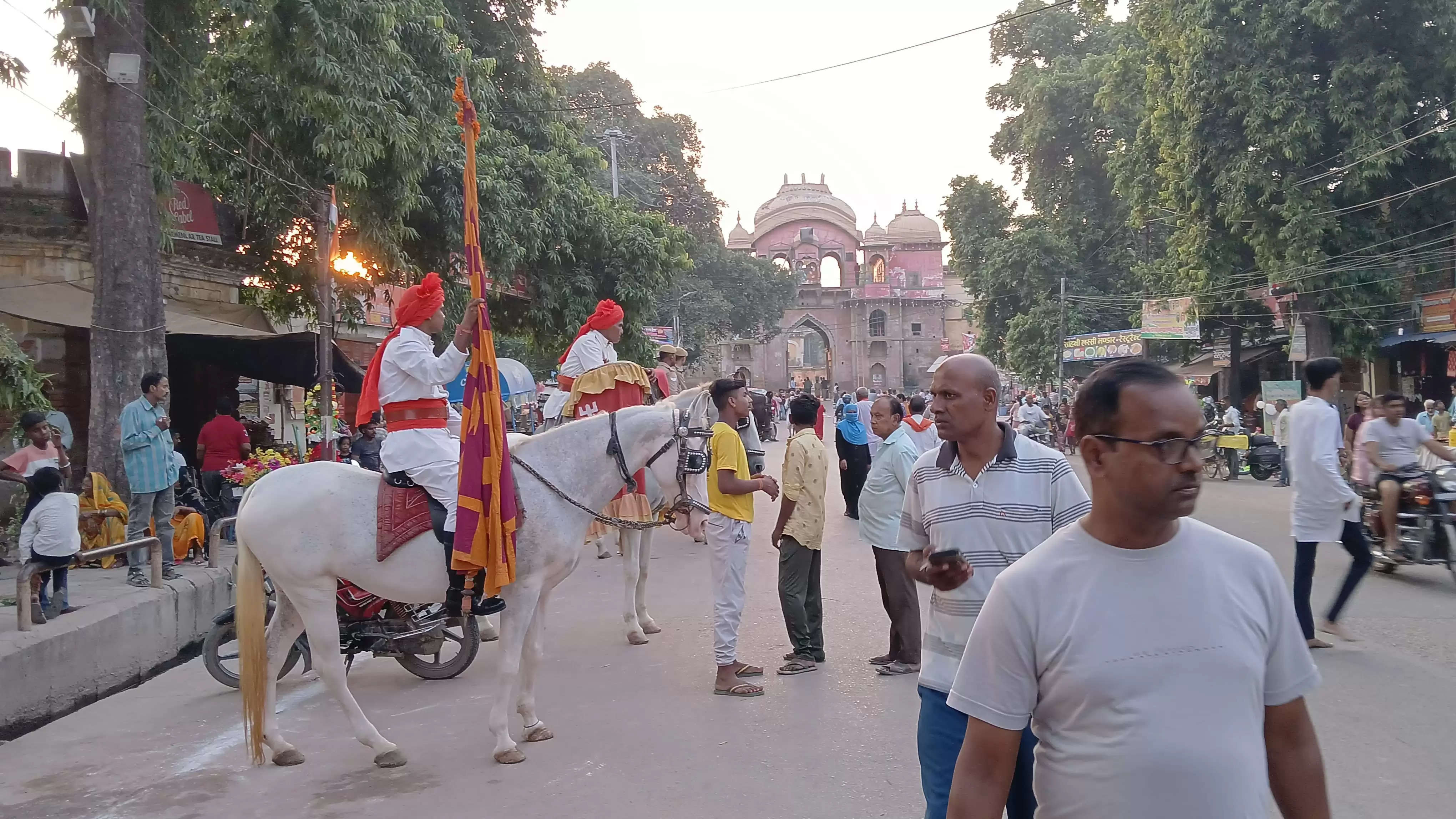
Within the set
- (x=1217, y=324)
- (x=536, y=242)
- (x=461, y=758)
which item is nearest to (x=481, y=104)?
(x=536, y=242)

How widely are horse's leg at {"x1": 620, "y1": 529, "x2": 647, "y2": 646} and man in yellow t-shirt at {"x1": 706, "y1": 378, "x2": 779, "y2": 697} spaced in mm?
1392

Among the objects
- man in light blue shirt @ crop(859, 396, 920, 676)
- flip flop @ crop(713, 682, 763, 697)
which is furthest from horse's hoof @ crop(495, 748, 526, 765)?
man in light blue shirt @ crop(859, 396, 920, 676)

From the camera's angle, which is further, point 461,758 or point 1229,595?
point 461,758

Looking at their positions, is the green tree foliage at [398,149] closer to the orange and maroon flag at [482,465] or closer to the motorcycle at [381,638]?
the motorcycle at [381,638]

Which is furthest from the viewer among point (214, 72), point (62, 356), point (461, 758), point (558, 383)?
point (214, 72)

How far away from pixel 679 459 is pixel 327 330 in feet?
26.2

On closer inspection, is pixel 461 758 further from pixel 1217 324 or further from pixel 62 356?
pixel 1217 324

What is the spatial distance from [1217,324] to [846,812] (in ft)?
99.2

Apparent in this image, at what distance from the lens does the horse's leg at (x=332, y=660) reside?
511cm

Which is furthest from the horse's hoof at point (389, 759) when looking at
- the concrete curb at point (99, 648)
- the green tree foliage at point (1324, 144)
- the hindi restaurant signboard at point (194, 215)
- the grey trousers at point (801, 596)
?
the green tree foliage at point (1324, 144)

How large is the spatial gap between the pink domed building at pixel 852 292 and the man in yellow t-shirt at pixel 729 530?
6630 cm

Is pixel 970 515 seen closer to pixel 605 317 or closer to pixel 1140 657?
pixel 1140 657

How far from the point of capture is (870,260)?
7712 centimetres

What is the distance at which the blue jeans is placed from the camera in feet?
9.88
